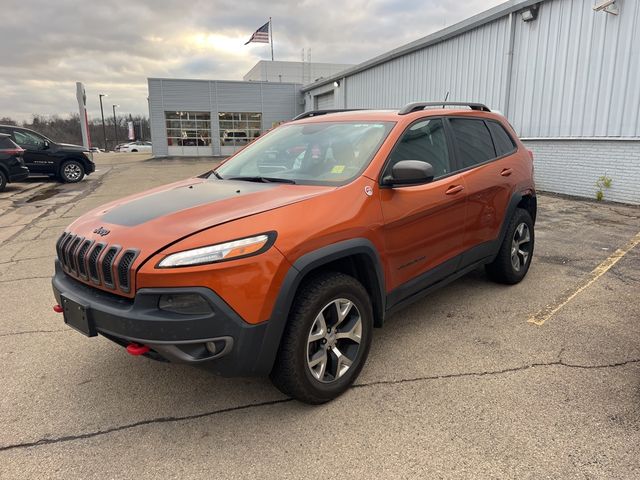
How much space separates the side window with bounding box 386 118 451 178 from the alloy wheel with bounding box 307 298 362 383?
1.04m

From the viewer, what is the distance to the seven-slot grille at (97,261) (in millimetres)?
2416

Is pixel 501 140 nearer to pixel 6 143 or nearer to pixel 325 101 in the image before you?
pixel 6 143

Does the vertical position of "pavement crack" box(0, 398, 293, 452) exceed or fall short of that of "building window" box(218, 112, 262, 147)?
it falls short

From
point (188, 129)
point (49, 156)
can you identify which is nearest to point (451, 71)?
point (49, 156)

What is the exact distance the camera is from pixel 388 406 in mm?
2830

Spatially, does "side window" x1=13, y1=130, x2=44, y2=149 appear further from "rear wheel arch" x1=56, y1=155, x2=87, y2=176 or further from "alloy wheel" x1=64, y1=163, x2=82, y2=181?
"alloy wheel" x1=64, y1=163, x2=82, y2=181

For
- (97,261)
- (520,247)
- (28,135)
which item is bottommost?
(520,247)

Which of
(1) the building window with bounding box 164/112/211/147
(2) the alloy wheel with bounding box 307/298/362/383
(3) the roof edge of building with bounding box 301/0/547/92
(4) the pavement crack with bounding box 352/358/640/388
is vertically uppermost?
(3) the roof edge of building with bounding box 301/0/547/92

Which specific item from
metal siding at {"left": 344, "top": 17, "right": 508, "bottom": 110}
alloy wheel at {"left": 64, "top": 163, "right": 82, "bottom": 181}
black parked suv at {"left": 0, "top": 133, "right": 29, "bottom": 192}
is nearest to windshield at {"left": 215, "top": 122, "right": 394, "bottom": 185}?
metal siding at {"left": 344, "top": 17, "right": 508, "bottom": 110}

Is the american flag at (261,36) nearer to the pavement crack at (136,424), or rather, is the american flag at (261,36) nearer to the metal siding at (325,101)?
the metal siding at (325,101)

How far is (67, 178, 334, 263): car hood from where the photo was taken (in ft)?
8.11

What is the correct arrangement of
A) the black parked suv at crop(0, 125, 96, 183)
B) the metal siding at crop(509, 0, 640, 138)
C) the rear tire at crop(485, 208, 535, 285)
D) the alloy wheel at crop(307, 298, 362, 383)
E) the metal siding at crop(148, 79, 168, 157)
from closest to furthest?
the alloy wheel at crop(307, 298, 362, 383) < the rear tire at crop(485, 208, 535, 285) < the metal siding at crop(509, 0, 640, 138) < the black parked suv at crop(0, 125, 96, 183) < the metal siding at crop(148, 79, 168, 157)

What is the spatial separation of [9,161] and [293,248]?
14.5m

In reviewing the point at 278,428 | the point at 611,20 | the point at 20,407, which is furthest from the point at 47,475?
the point at 611,20
